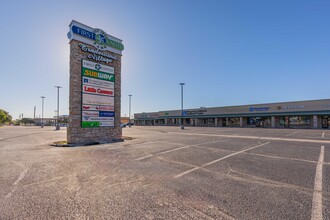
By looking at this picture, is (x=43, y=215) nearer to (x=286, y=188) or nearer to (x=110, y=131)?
(x=286, y=188)

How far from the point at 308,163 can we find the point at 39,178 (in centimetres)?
916

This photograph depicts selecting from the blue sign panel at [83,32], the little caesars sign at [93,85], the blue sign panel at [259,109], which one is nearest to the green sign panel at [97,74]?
the little caesars sign at [93,85]

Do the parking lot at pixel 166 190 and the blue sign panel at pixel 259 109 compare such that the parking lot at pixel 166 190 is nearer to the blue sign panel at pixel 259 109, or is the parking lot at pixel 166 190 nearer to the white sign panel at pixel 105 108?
the white sign panel at pixel 105 108

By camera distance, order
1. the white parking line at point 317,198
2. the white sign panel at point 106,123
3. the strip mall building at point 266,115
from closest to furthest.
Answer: the white parking line at point 317,198
the white sign panel at point 106,123
the strip mall building at point 266,115

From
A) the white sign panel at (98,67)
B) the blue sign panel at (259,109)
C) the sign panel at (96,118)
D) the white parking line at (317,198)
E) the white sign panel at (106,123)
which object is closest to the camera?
the white parking line at (317,198)

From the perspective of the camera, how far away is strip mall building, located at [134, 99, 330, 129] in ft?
116

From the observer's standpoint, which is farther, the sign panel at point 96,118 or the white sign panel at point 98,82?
the white sign panel at point 98,82

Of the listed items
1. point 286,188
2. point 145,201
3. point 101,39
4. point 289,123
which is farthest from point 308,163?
point 289,123

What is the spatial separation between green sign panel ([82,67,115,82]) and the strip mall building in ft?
131

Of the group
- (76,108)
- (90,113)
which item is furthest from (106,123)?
(76,108)

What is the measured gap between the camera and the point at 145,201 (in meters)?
3.30

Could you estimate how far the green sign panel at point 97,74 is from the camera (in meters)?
12.8

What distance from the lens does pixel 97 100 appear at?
13391 mm

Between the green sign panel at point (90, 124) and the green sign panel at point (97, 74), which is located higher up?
the green sign panel at point (97, 74)
